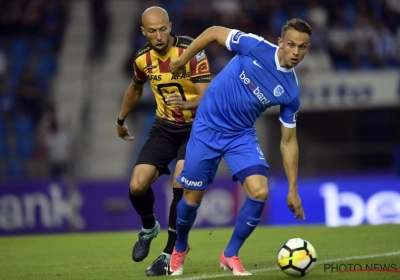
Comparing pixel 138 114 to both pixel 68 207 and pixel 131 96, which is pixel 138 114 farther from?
pixel 131 96

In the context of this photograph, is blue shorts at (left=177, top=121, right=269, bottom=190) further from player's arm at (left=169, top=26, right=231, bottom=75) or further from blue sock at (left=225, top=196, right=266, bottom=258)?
player's arm at (left=169, top=26, right=231, bottom=75)

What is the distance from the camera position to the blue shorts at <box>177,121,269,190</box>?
7.33m

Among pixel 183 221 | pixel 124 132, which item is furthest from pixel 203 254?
pixel 183 221

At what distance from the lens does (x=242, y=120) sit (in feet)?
24.3

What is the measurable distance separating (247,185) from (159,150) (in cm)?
149

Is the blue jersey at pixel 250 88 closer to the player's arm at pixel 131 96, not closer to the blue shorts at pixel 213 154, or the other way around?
the blue shorts at pixel 213 154

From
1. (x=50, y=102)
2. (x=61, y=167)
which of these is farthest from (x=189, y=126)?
(x=50, y=102)

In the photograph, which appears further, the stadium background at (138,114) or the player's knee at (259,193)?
the stadium background at (138,114)

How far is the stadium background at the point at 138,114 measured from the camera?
55.3 feet

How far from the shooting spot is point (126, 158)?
843 inches

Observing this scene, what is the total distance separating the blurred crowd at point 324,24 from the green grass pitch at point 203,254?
671 cm

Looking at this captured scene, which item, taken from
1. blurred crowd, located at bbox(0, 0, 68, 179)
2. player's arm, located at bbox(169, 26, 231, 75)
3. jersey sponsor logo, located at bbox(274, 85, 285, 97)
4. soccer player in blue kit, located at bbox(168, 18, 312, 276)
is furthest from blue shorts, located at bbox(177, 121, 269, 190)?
blurred crowd, located at bbox(0, 0, 68, 179)

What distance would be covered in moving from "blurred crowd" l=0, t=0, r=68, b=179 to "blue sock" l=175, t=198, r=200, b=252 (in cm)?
1188

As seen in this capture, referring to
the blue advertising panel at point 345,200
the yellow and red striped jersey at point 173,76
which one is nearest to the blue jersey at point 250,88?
the yellow and red striped jersey at point 173,76
